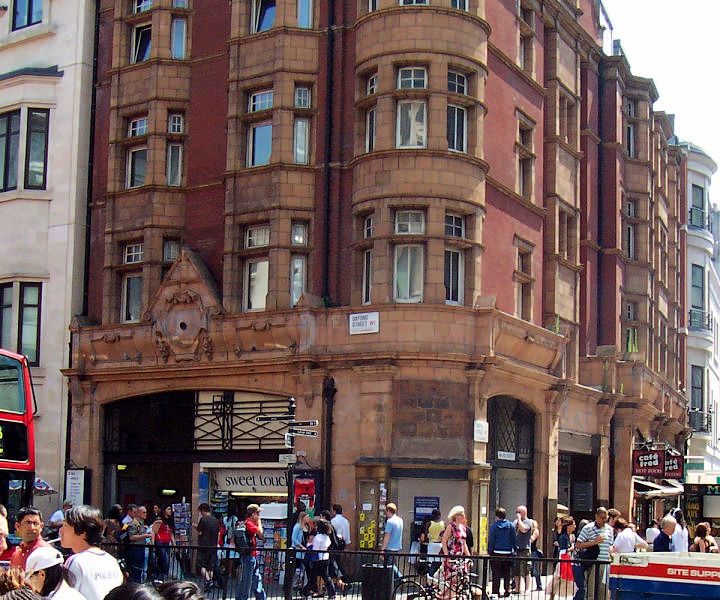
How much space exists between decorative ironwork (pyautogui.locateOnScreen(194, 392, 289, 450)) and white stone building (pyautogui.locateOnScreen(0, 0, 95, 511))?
443 centimetres

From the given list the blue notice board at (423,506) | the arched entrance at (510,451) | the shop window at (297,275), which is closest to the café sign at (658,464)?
the arched entrance at (510,451)

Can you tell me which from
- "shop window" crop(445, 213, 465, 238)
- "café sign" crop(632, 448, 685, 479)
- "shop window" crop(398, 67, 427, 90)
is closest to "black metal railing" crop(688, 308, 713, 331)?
"café sign" crop(632, 448, 685, 479)

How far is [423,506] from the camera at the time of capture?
27.8 m

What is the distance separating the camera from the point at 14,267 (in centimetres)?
3469

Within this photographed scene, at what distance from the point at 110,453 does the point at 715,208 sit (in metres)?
49.0

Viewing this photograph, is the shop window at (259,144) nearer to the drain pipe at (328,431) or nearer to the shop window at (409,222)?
the shop window at (409,222)

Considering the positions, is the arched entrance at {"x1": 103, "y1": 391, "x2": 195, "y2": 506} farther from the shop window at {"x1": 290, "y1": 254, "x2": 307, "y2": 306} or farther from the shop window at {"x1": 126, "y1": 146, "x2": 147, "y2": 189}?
the shop window at {"x1": 126, "y1": 146, "x2": 147, "y2": 189}

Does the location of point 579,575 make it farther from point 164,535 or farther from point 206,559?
point 164,535

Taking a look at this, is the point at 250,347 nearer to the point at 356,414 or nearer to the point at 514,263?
the point at 356,414

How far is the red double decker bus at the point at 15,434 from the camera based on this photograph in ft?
68.8

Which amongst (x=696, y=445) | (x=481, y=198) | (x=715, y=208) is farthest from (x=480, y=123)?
(x=715, y=208)

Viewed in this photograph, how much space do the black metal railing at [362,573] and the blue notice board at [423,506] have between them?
6.68 meters

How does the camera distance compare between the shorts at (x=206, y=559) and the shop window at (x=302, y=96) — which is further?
the shop window at (x=302, y=96)

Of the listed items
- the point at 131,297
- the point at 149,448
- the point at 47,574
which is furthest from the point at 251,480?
the point at 47,574
